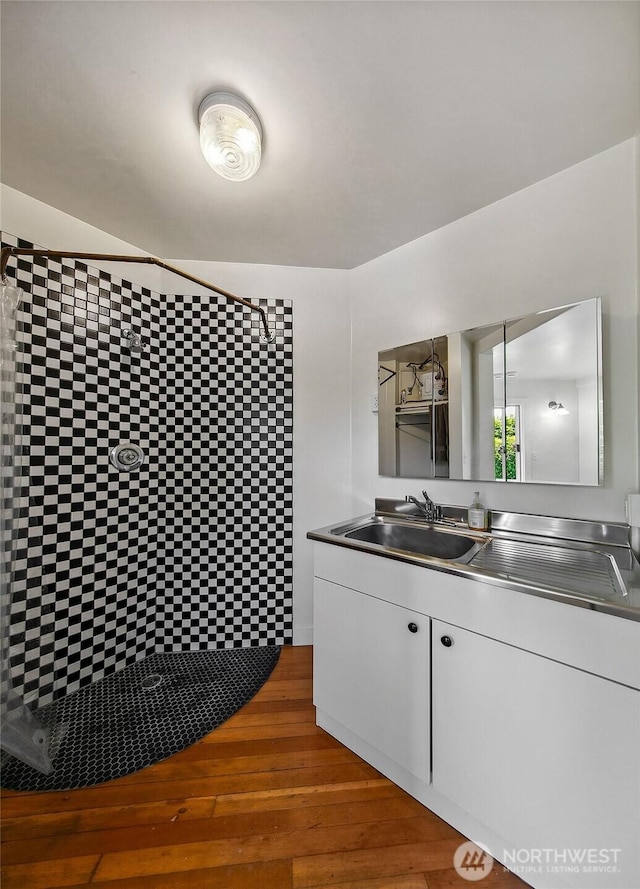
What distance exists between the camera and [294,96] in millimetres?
1119

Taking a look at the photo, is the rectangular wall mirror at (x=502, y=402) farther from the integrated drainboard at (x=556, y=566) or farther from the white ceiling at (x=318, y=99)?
the white ceiling at (x=318, y=99)

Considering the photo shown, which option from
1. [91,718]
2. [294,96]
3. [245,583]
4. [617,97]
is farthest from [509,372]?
[91,718]

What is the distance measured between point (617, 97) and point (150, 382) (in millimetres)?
2424

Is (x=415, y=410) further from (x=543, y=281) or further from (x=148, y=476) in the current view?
(x=148, y=476)

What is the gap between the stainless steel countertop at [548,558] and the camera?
911mm

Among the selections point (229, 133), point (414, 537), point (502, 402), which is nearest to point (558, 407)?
point (502, 402)

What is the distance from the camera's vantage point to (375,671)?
131 centimetres

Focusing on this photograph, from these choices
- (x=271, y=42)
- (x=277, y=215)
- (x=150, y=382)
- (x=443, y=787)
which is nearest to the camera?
(x=271, y=42)

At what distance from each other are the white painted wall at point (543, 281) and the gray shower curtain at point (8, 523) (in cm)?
176

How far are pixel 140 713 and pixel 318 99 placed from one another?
2647 millimetres

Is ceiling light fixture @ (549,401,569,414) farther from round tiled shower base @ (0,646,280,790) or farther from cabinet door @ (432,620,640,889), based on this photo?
round tiled shower base @ (0,646,280,790)

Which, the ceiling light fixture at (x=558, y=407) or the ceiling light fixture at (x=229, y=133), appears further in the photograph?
the ceiling light fixture at (x=558, y=407)

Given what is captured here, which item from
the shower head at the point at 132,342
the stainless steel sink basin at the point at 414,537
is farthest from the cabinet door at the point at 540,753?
the shower head at the point at 132,342

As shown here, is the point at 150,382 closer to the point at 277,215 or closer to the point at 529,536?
the point at 277,215
